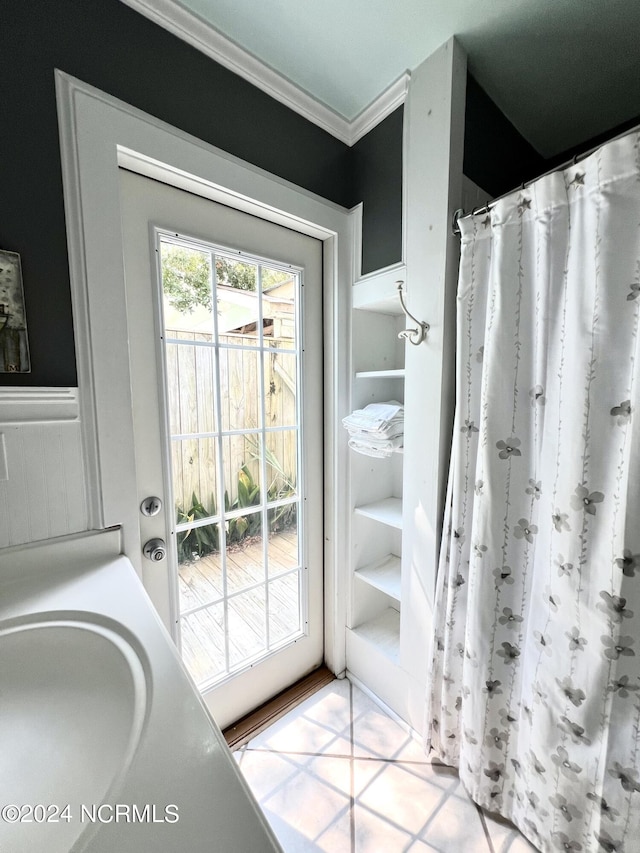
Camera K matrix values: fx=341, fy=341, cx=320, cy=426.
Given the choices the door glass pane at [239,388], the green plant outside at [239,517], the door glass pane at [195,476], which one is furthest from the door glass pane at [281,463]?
the door glass pane at [195,476]

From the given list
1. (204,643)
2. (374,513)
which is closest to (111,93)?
(374,513)

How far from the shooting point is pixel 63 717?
0.54 m

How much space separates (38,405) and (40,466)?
0.50ft

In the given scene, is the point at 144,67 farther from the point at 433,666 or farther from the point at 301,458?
the point at 433,666

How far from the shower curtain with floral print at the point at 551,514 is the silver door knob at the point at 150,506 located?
3.06ft

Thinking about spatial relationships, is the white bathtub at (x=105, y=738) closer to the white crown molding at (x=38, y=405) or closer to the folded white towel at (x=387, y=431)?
the white crown molding at (x=38, y=405)

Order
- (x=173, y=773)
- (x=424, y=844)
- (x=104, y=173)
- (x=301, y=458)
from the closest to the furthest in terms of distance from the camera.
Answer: (x=173, y=773), (x=104, y=173), (x=424, y=844), (x=301, y=458)

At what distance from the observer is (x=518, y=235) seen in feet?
2.97

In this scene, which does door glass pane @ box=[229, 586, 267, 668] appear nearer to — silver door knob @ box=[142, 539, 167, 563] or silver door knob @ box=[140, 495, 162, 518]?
silver door knob @ box=[142, 539, 167, 563]

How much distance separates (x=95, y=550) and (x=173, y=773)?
69 centimetres

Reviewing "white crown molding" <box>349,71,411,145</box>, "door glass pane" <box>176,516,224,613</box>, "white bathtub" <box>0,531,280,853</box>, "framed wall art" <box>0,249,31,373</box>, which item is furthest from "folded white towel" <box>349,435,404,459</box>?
"white crown molding" <box>349,71,411,145</box>

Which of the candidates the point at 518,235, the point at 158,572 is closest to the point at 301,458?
the point at 158,572

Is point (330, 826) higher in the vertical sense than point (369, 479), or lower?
lower

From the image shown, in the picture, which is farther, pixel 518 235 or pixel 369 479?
pixel 369 479
